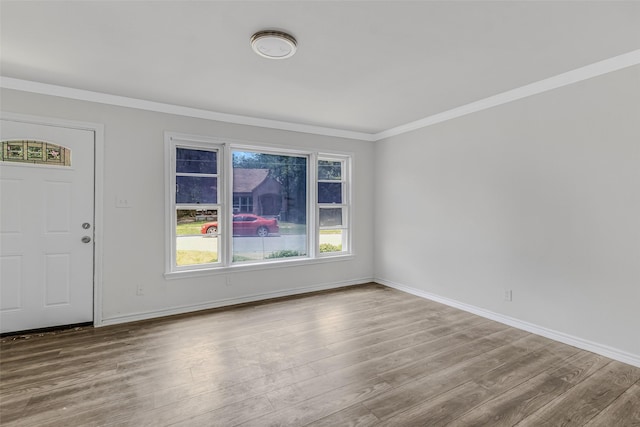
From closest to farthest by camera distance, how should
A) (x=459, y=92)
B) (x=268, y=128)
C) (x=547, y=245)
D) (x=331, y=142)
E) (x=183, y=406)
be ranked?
(x=183, y=406)
(x=547, y=245)
(x=459, y=92)
(x=268, y=128)
(x=331, y=142)

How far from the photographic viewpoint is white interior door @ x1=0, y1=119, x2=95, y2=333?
120 inches

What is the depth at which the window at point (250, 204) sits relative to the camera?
12.8 feet

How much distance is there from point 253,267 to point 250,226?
586mm

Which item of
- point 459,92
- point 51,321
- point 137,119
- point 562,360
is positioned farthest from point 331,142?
point 51,321

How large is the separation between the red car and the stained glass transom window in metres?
1.65

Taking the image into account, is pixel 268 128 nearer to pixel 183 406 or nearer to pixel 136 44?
pixel 136 44

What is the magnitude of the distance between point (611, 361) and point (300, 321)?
284 cm

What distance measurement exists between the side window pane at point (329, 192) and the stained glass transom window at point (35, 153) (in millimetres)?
3176

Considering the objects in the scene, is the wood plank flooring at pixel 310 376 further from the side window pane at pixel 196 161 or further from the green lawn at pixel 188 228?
the side window pane at pixel 196 161

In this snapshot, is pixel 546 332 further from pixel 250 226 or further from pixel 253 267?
pixel 250 226

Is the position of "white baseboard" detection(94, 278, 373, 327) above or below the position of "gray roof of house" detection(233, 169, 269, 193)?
below

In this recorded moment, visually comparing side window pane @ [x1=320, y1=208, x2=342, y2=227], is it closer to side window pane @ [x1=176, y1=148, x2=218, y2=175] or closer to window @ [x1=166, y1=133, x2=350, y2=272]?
window @ [x1=166, y1=133, x2=350, y2=272]

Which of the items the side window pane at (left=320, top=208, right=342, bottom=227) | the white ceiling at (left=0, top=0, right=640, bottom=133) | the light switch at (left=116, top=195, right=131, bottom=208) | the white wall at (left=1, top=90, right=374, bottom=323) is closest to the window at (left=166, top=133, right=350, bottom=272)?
the side window pane at (left=320, top=208, right=342, bottom=227)

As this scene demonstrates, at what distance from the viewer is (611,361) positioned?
8.54ft
